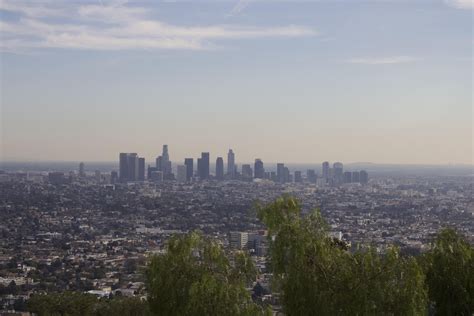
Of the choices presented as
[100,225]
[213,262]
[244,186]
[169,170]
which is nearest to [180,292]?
[213,262]

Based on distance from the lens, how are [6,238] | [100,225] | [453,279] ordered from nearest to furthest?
[453,279], [6,238], [100,225]

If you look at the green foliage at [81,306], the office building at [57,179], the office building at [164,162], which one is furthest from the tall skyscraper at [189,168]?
the green foliage at [81,306]

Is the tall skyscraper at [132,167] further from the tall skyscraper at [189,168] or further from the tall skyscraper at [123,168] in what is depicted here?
the tall skyscraper at [189,168]

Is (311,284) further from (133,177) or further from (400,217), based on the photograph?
(133,177)

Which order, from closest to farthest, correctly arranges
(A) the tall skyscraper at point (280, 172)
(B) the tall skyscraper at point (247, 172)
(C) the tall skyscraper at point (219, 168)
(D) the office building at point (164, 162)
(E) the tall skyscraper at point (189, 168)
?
(A) the tall skyscraper at point (280, 172), (B) the tall skyscraper at point (247, 172), (E) the tall skyscraper at point (189, 168), (C) the tall skyscraper at point (219, 168), (D) the office building at point (164, 162)

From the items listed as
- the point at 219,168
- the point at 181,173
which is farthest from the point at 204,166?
the point at 181,173

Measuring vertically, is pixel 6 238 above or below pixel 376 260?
below
